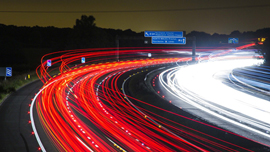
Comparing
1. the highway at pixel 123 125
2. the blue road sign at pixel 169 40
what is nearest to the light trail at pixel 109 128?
the highway at pixel 123 125

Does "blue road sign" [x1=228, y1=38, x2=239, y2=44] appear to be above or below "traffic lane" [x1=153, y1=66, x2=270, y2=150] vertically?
above

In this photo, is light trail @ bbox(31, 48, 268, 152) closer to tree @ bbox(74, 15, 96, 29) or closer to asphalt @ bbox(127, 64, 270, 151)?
asphalt @ bbox(127, 64, 270, 151)

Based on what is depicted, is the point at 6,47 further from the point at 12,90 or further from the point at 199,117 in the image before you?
the point at 199,117

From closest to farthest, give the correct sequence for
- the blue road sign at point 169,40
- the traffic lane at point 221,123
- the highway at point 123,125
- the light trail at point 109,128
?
the light trail at point 109,128
the highway at point 123,125
the traffic lane at point 221,123
the blue road sign at point 169,40

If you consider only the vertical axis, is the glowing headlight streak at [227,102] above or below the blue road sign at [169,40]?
below

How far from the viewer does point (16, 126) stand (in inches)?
570

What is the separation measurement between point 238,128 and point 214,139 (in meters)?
2.52

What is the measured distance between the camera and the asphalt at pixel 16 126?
11492mm

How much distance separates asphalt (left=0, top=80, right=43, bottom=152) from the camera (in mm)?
11492

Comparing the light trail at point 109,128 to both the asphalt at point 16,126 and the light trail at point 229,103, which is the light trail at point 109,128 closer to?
the asphalt at point 16,126

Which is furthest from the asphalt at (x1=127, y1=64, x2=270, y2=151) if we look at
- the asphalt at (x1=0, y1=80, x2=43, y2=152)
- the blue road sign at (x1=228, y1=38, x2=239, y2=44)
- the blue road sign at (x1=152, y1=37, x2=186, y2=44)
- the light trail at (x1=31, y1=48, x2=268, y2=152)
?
the blue road sign at (x1=228, y1=38, x2=239, y2=44)

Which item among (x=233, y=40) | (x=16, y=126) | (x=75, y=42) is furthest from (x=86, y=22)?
(x=16, y=126)

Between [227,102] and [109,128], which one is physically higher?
[109,128]

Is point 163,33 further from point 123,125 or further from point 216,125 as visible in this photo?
point 123,125
